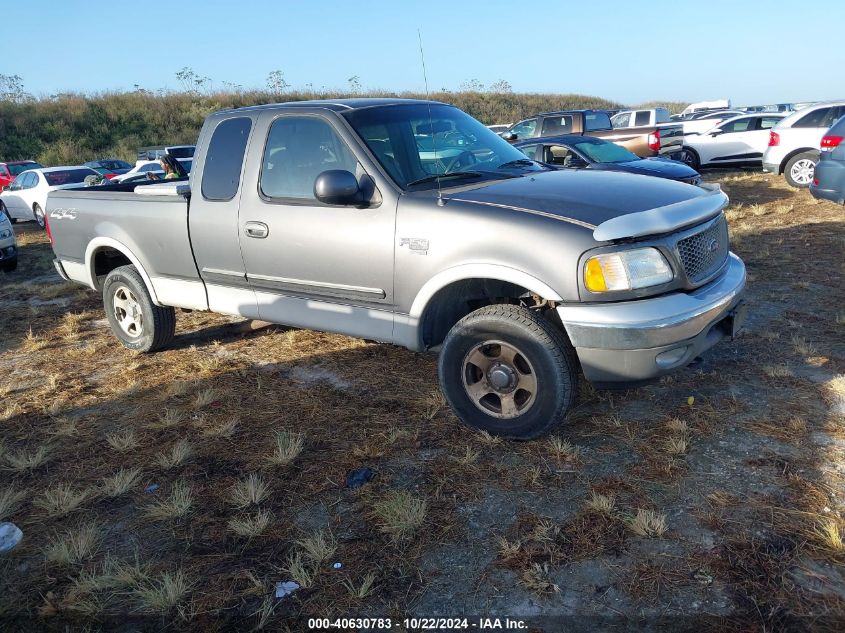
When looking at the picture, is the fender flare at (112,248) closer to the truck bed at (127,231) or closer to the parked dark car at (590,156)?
the truck bed at (127,231)

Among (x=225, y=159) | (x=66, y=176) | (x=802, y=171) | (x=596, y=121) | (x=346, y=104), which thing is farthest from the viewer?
(x=596, y=121)

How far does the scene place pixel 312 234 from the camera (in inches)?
159

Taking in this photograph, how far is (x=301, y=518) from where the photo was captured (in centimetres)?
308

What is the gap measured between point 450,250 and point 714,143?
1499 centimetres

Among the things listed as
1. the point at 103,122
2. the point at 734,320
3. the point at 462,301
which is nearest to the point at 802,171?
the point at 734,320

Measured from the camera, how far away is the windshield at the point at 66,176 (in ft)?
48.4

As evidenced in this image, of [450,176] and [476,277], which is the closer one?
[476,277]

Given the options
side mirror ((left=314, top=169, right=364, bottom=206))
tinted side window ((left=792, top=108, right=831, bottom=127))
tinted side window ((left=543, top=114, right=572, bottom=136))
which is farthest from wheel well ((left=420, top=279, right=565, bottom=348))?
tinted side window ((left=543, top=114, right=572, bottom=136))

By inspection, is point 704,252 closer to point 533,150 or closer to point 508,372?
point 508,372

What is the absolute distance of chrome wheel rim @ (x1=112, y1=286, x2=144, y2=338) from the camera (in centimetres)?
557

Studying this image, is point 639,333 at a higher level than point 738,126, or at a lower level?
lower

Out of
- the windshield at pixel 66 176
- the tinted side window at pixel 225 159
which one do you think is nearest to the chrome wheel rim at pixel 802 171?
the tinted side window at pixel 225 159

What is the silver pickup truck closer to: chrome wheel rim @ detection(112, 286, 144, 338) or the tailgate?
chrome wheel rim @ detection(112, 286, 144, 338)

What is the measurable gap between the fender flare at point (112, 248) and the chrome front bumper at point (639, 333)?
360 cm
